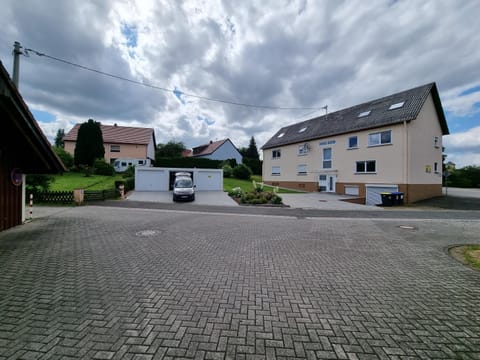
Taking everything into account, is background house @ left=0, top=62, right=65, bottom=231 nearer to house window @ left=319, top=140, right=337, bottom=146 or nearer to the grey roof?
the grey roof

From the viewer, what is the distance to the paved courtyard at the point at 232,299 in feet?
8.44

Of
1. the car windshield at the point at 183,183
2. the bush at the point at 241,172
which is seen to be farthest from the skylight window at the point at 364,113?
the car windshield at the point at 183,183

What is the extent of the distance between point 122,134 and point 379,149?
41.6 metres

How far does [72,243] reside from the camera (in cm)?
649

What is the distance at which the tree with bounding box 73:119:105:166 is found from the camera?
31.0 metres

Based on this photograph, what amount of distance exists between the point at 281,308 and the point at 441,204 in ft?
70.9

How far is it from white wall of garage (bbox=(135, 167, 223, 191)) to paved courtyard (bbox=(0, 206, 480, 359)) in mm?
17739

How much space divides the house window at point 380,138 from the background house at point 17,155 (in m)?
23.8

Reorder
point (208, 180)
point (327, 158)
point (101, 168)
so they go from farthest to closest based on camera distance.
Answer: point (101, 168) < point (208, 180) < point (327, 158)

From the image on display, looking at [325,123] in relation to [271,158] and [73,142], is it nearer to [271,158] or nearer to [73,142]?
[271,158]

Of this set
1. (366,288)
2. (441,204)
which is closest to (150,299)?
(366,288)

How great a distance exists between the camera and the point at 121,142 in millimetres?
39656

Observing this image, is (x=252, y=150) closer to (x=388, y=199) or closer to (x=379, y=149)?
(x=379, y=149)

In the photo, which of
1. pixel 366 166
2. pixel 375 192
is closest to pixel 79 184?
pixel 366 166
